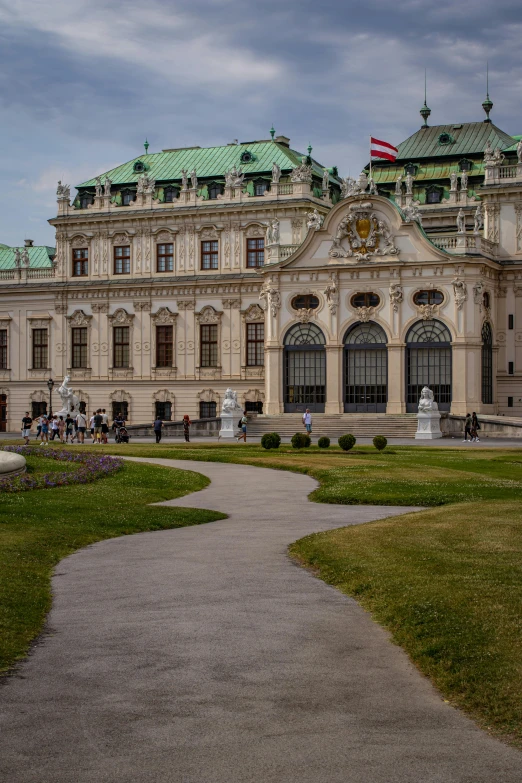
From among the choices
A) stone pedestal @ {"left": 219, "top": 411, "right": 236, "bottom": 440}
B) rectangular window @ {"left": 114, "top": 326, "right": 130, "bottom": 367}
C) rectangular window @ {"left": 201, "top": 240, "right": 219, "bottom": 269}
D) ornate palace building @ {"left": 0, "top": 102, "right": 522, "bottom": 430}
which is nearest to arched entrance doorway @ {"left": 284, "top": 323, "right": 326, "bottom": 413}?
ornate palace building @ {"left": 0, "top": 102, "right": 522, "bottom": 430}

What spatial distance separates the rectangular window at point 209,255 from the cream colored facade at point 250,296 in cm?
41

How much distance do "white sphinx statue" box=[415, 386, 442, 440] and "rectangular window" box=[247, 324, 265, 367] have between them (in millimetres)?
20901

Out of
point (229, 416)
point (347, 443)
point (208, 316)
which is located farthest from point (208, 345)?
point (347, 443)

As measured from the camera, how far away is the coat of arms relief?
76.2 metres

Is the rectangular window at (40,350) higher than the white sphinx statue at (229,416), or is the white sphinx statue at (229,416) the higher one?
the rectangular window at (40,350)

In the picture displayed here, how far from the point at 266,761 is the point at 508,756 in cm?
199

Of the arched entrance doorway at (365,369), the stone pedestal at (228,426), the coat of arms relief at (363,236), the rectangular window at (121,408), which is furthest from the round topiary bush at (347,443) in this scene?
the rectangular window at (121,408)

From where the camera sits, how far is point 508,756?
9062 mm

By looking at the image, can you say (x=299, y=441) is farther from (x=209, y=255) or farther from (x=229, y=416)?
(x=209, y=255)

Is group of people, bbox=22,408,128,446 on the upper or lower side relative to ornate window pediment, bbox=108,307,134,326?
lower

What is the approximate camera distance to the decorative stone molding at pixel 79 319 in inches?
3575

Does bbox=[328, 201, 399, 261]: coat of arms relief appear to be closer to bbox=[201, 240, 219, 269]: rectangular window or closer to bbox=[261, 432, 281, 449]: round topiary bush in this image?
bbox=[201, 240, 219, 269]: rectangular window

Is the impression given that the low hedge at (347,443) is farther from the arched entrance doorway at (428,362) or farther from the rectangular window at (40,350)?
the rectangular window at (40,350)

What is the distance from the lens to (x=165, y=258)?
8881 centimetres
